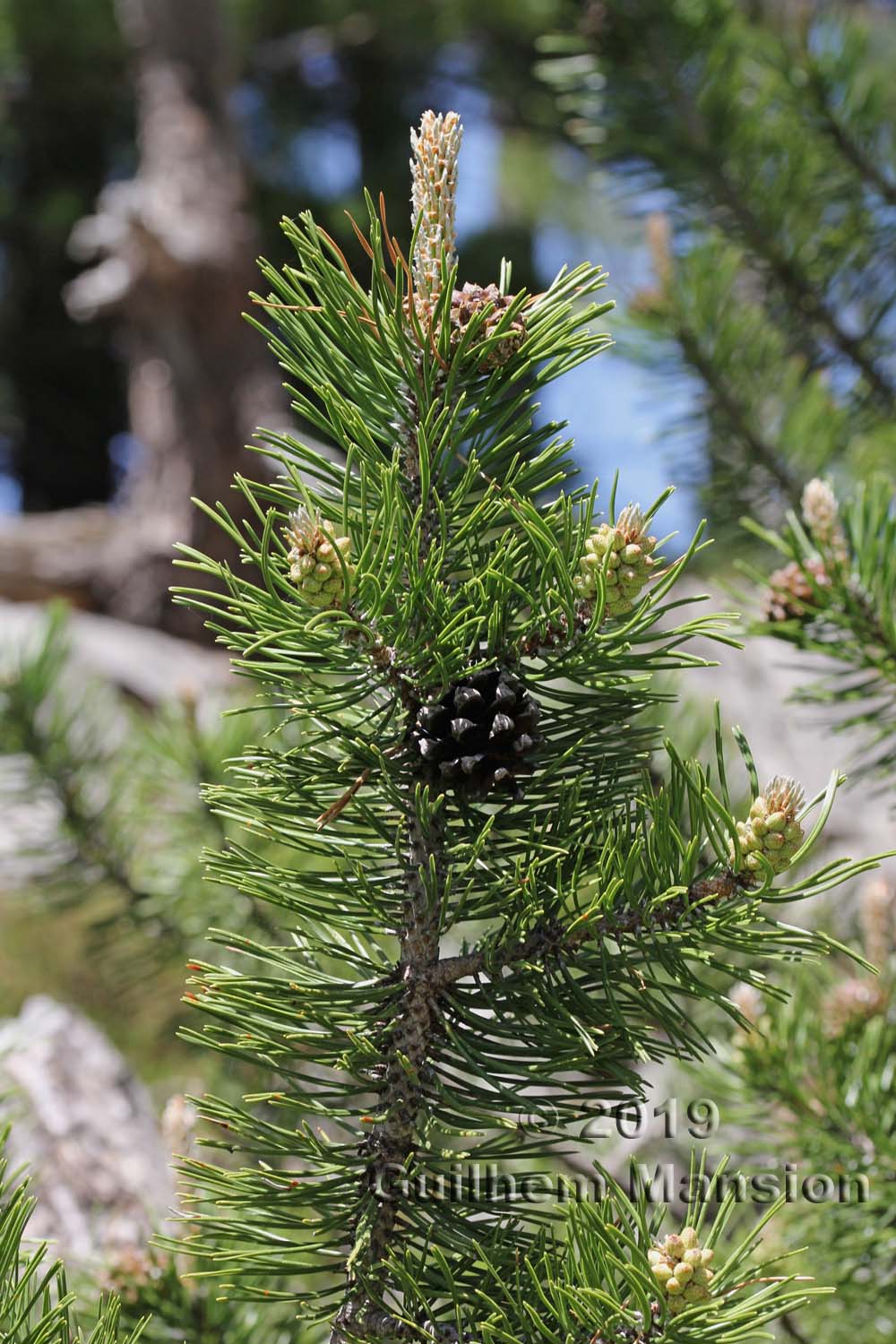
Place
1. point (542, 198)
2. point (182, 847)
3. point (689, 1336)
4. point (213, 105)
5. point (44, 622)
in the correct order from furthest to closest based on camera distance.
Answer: point (542, 198), point (213, 105), point (44, 622), point (182, 847), point (689, 1336)

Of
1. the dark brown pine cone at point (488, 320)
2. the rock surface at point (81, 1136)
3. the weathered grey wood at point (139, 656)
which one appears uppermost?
the weathered grey wood at point (139, 656)

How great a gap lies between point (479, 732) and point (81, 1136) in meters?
0.64

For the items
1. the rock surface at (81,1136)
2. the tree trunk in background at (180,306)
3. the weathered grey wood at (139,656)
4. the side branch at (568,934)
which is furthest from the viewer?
the tree trunk in background at (180,306)

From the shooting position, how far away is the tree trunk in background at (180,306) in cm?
316

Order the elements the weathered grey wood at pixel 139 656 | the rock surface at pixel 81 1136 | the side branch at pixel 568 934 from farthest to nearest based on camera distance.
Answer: the weathered grey wood at pixel 139 656
the rock surface at pixel 81 1136
the side branch at pixel 568 934

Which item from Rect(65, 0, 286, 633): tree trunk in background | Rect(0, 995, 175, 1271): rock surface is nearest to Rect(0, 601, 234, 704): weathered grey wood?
Rect(65, 0, 286, 633): tree trunk in background

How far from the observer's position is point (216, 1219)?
1.13ft

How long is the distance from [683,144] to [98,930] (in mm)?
766

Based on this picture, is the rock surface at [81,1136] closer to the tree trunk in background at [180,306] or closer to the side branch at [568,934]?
the side branch at [568,934]

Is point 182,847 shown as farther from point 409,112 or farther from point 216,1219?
point 409,112

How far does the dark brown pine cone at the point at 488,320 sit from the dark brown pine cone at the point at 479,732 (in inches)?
4.1

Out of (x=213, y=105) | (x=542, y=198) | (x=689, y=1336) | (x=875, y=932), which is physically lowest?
(x=689, y=1336)

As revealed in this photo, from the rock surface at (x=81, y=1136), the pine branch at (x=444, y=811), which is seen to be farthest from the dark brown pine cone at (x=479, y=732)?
the rock surface at (x=81, y=1136)

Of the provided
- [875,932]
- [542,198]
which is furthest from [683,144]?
[542,198]
